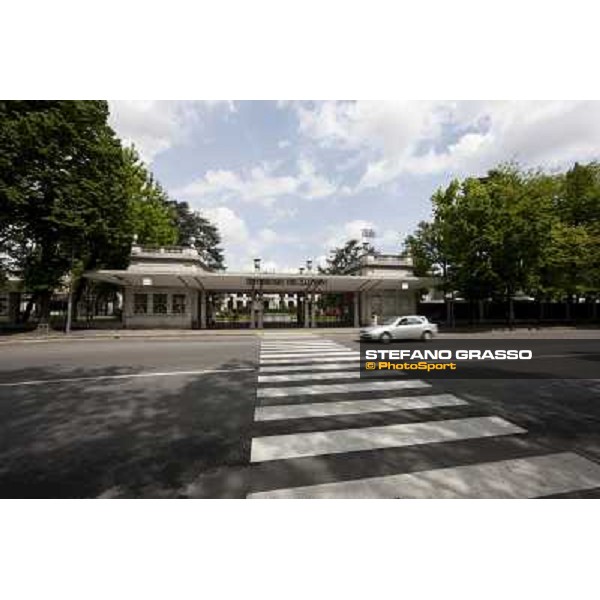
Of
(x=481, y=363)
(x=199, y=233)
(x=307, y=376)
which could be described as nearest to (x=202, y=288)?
(x=307, y=376)

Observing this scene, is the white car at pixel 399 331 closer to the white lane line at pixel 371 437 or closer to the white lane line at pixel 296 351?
the white lane line at pixel 296 351

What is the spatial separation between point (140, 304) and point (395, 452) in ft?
82.5

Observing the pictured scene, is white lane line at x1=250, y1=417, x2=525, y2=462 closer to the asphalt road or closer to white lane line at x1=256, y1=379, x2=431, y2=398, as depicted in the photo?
the asphalt road

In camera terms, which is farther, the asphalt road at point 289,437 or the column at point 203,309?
the column at point 203,309

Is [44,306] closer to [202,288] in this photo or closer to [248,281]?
[202,288]

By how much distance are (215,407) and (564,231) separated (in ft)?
102

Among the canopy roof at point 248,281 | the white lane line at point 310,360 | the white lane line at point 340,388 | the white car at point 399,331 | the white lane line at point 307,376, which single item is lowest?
the white lane line at point 340,388

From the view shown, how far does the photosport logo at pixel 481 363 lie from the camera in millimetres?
8328

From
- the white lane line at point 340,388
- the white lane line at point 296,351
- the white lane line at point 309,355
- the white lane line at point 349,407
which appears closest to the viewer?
the white lane line at point 349,407

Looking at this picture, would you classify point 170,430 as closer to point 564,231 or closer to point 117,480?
point 117,480

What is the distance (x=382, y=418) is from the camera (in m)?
5.12

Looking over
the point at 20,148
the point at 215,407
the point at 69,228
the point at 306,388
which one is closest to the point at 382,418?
the point at 306,388

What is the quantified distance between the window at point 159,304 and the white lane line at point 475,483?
2441 centimetres

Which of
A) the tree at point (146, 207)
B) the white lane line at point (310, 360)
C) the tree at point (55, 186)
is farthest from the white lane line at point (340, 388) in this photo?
the tree at point (146, 207)
